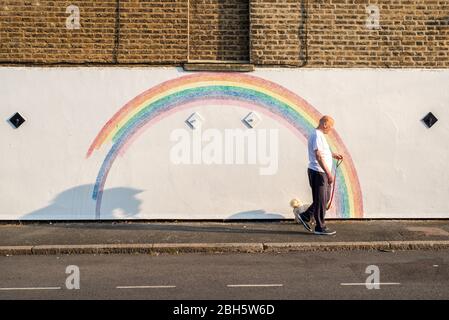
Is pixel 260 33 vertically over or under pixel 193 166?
over

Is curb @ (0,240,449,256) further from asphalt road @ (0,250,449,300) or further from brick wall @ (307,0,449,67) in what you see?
brick wall @ (307,0,449,67)

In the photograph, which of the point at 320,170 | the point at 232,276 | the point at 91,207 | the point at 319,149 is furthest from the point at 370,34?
the point at 91,207

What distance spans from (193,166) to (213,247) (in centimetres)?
233

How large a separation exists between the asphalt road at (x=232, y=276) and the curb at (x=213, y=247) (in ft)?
0.61

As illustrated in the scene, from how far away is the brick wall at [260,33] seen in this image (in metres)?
10.6

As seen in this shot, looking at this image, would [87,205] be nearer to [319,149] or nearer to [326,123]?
[319,149]

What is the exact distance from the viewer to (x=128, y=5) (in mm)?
10656

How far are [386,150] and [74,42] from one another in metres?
5.87

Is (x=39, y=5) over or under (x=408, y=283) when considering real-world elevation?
over

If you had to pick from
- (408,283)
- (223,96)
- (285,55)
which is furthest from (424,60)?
(408,283)

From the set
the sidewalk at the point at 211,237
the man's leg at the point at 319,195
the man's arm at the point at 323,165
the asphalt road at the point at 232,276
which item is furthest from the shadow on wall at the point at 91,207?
the asphalt road at the point at 232,276

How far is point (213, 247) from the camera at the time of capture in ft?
28.2
